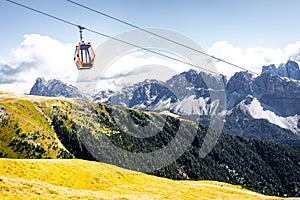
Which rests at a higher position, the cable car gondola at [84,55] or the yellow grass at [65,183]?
the cable car gondola at [84,55]

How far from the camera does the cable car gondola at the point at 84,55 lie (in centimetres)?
4246

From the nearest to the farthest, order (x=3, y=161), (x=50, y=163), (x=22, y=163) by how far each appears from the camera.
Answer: (x=3, y=161) → (x=22, y=163) → (x=50, y=163)

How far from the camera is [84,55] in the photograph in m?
44.3

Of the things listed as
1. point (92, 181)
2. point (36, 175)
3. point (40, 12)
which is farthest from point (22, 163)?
point (40, 12)

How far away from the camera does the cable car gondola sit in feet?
139

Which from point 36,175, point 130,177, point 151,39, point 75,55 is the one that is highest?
point 151,39

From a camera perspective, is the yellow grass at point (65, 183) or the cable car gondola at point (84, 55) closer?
the yellow grass at point (65, 183)

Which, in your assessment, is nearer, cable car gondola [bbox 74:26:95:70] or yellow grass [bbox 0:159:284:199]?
yellow grass [bbox 0:159:284:199]

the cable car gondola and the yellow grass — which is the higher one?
the cable car gondola

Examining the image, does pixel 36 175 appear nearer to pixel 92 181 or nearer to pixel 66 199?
pixel 92 181

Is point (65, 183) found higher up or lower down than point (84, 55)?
lower down

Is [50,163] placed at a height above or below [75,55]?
below

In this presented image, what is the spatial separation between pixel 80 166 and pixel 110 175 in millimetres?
8188

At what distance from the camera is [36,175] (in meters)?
55.3
